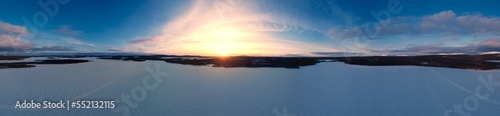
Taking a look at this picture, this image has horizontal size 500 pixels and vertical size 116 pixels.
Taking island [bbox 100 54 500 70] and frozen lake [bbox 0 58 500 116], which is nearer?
frozen lake [bbox 0 58 500 116]

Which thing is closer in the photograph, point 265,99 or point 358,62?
point 265,99

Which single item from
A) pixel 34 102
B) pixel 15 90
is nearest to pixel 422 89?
pixel 34 102

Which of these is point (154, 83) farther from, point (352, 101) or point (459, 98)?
point (459, 98)

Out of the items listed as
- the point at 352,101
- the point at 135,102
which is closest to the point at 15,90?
the point at 135,102

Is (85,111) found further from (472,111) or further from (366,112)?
(472,111)

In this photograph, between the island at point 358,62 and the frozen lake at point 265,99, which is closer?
the frozen lake at point 265,99

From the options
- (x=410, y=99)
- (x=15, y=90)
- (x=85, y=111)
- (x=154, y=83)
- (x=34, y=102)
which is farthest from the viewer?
(x=154, y=83)

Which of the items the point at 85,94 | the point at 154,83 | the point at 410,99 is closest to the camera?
the point at 410,99

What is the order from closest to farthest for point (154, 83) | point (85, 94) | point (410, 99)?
point (410, 99)
point (85, 94)
point (154, 83)

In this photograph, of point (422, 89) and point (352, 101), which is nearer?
point (352, 101)
